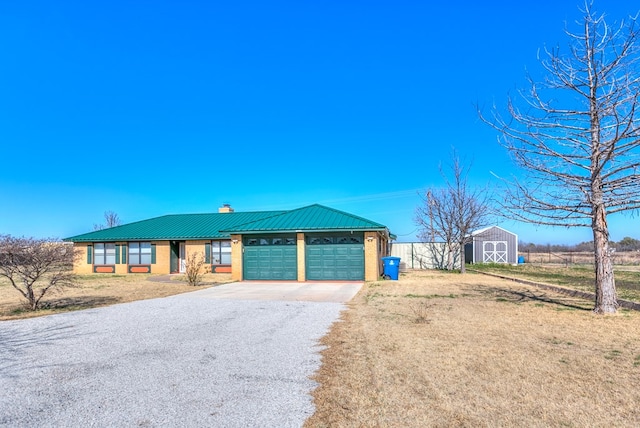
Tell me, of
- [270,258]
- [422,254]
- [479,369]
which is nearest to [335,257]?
[270,258]

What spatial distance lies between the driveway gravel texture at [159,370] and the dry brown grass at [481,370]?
17.0 inches

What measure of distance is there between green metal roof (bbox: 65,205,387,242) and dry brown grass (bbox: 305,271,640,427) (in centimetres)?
994

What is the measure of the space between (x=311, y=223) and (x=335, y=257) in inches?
75.7

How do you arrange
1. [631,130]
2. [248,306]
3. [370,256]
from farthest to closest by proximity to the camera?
[370,256], [248,306], [631,130]

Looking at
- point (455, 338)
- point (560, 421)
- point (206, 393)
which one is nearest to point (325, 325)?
point (455, 338)

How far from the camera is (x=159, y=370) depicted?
16.9ft

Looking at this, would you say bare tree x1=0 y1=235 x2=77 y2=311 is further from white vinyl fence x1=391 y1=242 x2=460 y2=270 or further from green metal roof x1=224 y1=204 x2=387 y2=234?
white vinyl fence x1=391 y1=242 x2=460 y2=270

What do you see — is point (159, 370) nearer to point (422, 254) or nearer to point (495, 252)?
point (422, 254)

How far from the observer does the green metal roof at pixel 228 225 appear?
1911cm

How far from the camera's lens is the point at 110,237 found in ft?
85.9

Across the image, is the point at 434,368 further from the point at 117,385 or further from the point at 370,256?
the point at 370,256

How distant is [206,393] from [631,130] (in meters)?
9.01

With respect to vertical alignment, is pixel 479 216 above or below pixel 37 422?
above

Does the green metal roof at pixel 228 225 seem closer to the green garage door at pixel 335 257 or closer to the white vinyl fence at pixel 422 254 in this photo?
the green garage door at pixel 335 257
